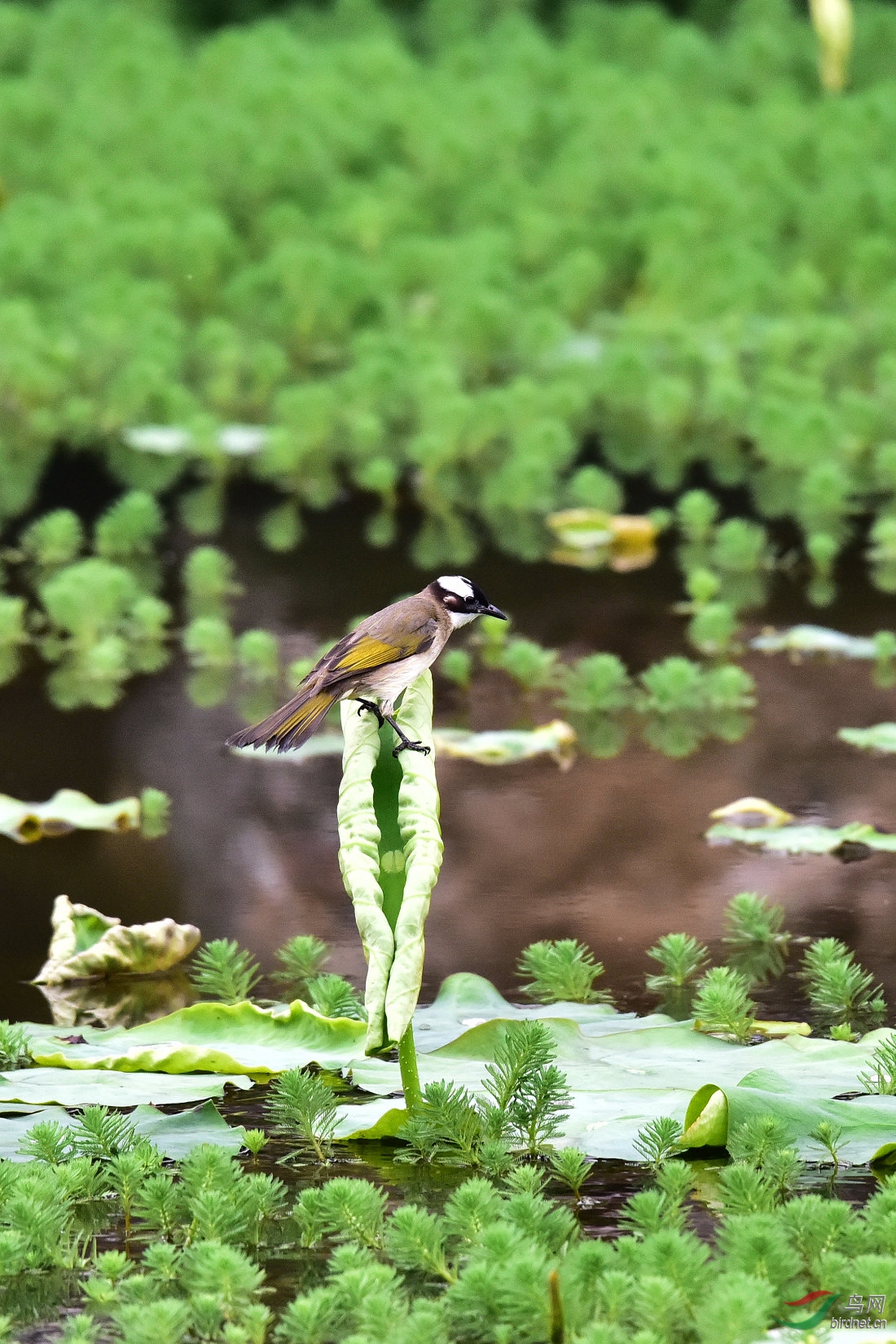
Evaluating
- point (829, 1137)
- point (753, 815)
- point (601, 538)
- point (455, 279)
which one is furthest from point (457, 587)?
point (455, 279)

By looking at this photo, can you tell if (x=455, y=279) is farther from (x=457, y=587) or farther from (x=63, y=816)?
(x=457, y=587)

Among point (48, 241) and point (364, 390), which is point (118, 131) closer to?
point (48, 241)

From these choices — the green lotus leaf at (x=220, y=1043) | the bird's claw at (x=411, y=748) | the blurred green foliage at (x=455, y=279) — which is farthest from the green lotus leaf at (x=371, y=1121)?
the blurred green foliage at (x=455, y=279)

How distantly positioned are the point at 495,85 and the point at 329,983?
→ 9.69 meters

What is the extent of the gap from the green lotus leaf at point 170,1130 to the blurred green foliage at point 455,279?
10.9 feet

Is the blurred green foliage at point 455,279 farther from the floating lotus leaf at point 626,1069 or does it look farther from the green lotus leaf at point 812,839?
the floating lotus leaf at point 626,1069

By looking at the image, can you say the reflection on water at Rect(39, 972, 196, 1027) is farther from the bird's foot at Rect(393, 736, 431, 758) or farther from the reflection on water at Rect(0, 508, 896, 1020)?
the bird's foot at Rect(393, 736, 431, 758)

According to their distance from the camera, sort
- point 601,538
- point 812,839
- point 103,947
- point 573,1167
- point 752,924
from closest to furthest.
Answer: point 573,1167 → point 103,947 → point 752,924 → point 812,839 → point 601,538

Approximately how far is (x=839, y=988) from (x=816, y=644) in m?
2.60

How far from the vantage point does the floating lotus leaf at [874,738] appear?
5023mm

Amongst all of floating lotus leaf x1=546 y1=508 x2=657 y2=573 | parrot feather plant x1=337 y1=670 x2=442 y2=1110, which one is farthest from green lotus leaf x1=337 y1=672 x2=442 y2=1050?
floating lotus leaf x1=546 y1=508 x2=657 y2=573

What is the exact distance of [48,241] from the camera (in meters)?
9.82

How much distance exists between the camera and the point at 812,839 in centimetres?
433

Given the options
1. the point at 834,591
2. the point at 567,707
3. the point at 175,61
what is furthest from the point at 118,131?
the point at 567,707
